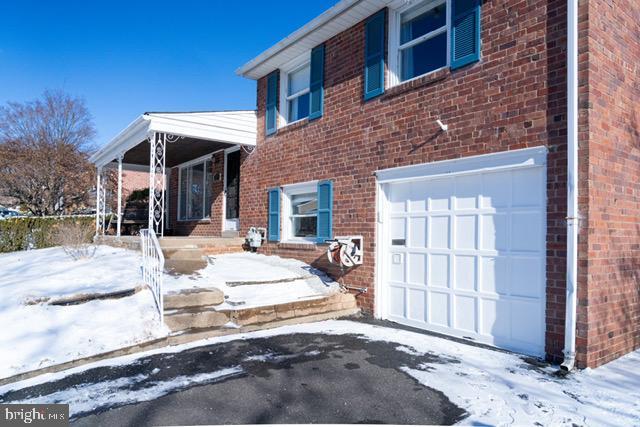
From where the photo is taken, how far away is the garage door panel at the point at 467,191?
18.0 ft

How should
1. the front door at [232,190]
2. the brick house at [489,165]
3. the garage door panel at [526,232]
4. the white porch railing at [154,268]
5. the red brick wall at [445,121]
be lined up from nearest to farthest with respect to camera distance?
the brick house at [489,165] → the red brick wall at [445,121] → the garage door panel at [526,232] → the white porch railing at [154,268] → the front door at [232,190]

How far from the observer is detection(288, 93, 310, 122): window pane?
29.2ft

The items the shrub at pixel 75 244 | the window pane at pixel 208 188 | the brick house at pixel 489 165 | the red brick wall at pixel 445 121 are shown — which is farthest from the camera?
the window pane at pixel 208 188

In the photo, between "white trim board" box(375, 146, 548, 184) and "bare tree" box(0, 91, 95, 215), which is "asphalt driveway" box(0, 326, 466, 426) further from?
"bare tree" box(0, 91, 95, 215)

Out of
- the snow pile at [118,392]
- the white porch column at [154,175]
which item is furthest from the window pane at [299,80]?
the snow pile at [118,392]

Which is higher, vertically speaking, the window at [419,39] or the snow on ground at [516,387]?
the window at [419,39]

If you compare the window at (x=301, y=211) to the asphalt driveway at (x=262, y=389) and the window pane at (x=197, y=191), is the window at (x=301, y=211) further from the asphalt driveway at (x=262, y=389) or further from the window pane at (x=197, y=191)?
the window pane at (x=197, y=191)

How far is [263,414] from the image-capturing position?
3287mm

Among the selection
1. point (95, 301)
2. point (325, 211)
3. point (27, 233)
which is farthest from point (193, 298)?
point (27, 233)

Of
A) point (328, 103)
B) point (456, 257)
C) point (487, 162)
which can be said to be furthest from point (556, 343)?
point (328, 103)

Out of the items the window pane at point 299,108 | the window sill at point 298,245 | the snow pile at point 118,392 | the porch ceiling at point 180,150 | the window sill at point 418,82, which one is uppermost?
the window pane at point 299,108

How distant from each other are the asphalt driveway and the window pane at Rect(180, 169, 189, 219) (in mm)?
9844

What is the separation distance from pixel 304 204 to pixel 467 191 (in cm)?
387

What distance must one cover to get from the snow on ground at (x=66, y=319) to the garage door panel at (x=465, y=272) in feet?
12.5
